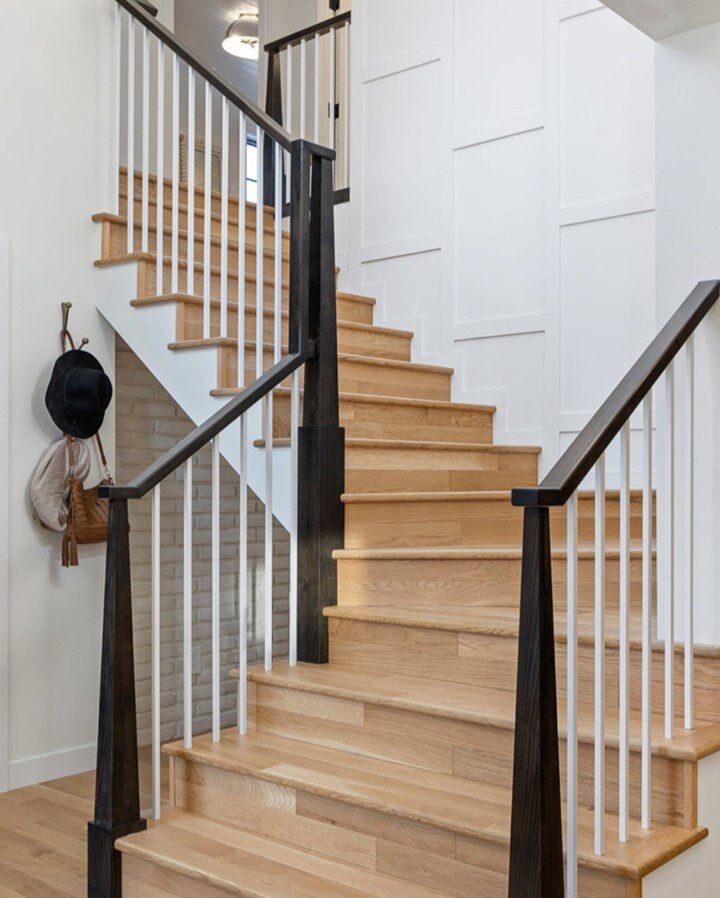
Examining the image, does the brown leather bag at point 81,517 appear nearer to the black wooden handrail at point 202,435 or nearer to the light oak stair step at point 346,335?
the light oak stair step at point 346,335

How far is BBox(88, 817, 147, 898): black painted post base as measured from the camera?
255cm

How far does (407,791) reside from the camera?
2.36m

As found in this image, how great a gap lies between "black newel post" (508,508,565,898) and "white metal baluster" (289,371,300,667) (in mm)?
1270

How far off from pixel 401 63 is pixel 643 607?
3380mm

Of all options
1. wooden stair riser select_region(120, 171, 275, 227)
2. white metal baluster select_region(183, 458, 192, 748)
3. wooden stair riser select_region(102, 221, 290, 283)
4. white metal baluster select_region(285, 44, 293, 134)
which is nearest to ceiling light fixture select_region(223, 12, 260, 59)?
white metal baluster select_region(285, 44, 293, 134)

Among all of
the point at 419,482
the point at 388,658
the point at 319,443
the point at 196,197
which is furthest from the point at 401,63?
the point at 388,658

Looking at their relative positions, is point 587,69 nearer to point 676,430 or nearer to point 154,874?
point 676,430

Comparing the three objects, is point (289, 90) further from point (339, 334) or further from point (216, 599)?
point (216, 599)

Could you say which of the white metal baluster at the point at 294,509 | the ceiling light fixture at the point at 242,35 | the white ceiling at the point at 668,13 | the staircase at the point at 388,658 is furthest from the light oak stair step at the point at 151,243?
the ceiling light fixture at the point at 242,35

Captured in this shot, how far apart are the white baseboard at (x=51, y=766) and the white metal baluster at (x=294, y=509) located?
4.30 ft

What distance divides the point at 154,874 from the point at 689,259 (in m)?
1.92

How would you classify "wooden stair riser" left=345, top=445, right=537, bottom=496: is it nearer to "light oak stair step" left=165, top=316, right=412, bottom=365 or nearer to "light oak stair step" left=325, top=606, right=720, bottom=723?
"light oak stair step" left=325, top=606, right=720, bottom=723

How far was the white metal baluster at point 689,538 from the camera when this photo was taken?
227 cm

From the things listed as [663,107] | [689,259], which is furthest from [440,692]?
[663,107]
